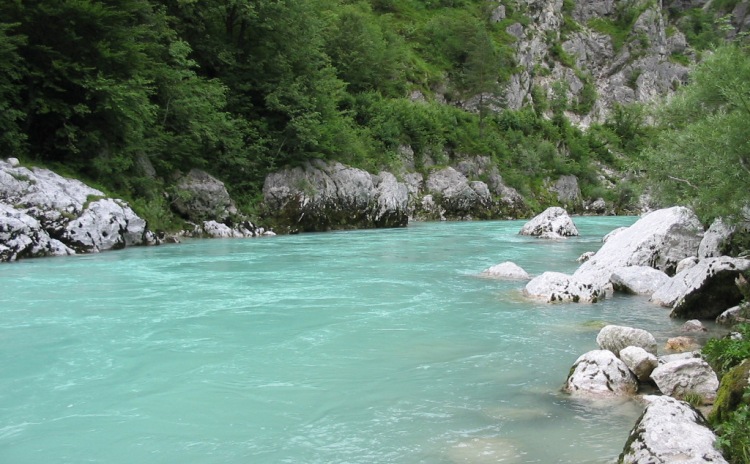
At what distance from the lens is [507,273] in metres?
15.1

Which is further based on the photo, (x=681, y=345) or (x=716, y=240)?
(x=716, y=240)

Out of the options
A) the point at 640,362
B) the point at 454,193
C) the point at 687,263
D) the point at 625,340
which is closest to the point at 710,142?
the point at 687,263

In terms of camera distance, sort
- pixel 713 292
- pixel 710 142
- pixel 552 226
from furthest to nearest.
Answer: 1. pixel 552 226
2. pixel 710 142
3. pixel 713 292

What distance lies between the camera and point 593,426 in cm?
554

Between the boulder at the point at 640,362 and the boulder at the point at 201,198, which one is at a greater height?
the boulder at the point at 201,198

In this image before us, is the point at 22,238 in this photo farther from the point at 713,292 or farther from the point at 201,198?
the point at 713,292

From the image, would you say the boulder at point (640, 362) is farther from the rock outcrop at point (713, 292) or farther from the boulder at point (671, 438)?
the rock outcrop at point (713, 292)

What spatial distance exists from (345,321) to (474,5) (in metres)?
82.1

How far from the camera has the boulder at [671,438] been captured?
4070mm

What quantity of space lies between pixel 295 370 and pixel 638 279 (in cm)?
950

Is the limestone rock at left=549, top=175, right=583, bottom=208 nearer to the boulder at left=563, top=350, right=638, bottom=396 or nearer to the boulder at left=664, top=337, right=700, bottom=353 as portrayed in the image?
the boulder at left=664, top=337, right=700, bottom=353

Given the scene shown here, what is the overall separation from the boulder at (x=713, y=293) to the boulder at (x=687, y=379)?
430 centimetres

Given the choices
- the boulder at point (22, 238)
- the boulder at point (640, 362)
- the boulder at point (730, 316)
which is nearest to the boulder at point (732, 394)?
the boulder at point (640, 362)

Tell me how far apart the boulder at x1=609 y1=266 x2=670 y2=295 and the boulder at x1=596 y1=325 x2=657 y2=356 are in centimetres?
587
